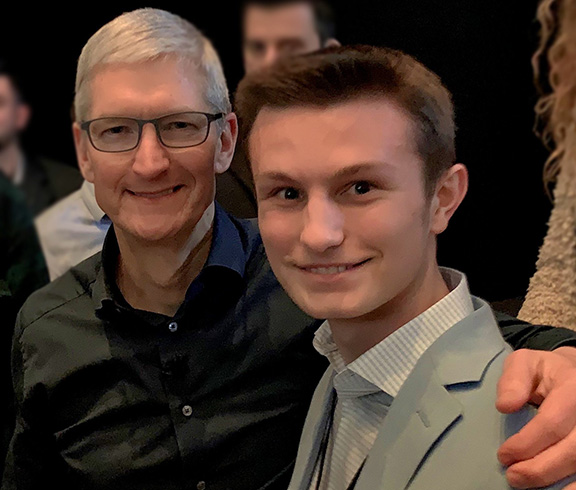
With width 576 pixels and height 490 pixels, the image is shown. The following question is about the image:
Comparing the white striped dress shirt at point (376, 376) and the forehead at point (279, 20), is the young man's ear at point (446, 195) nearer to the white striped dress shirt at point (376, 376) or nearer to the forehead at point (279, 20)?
the white striped dress shirt at point (376, 376)

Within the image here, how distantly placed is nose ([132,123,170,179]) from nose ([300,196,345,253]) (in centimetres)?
38

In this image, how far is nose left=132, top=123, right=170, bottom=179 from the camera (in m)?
1.15

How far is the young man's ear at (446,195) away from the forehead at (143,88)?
487 millimetres

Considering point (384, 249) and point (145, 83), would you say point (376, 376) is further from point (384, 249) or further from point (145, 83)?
point (145, 83)

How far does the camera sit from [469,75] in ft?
4.05

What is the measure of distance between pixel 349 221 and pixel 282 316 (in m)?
0.45

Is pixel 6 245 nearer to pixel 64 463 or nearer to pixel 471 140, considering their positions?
pixel 64 463

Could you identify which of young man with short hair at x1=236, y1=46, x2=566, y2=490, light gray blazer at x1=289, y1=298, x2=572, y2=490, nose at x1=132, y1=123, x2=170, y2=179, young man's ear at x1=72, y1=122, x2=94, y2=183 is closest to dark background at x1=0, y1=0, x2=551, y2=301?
young man's ear at x1=72, y1=122, x2=94, y2=183

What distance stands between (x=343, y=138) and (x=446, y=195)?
20cm

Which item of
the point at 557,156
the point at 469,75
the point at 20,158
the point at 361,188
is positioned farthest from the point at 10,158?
the point at 557,156

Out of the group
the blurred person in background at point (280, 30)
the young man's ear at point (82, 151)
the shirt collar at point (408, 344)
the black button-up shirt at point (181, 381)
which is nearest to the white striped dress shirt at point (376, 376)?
the shirt collar at point (408, 344)

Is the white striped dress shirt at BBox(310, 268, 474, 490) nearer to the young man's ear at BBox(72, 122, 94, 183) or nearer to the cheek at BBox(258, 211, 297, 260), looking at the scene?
the cheek at BBox(258, 211, 297, 260)

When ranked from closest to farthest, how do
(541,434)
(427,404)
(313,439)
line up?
(541,434) → (427,404) → (313,439)

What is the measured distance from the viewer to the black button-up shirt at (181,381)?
123cm
